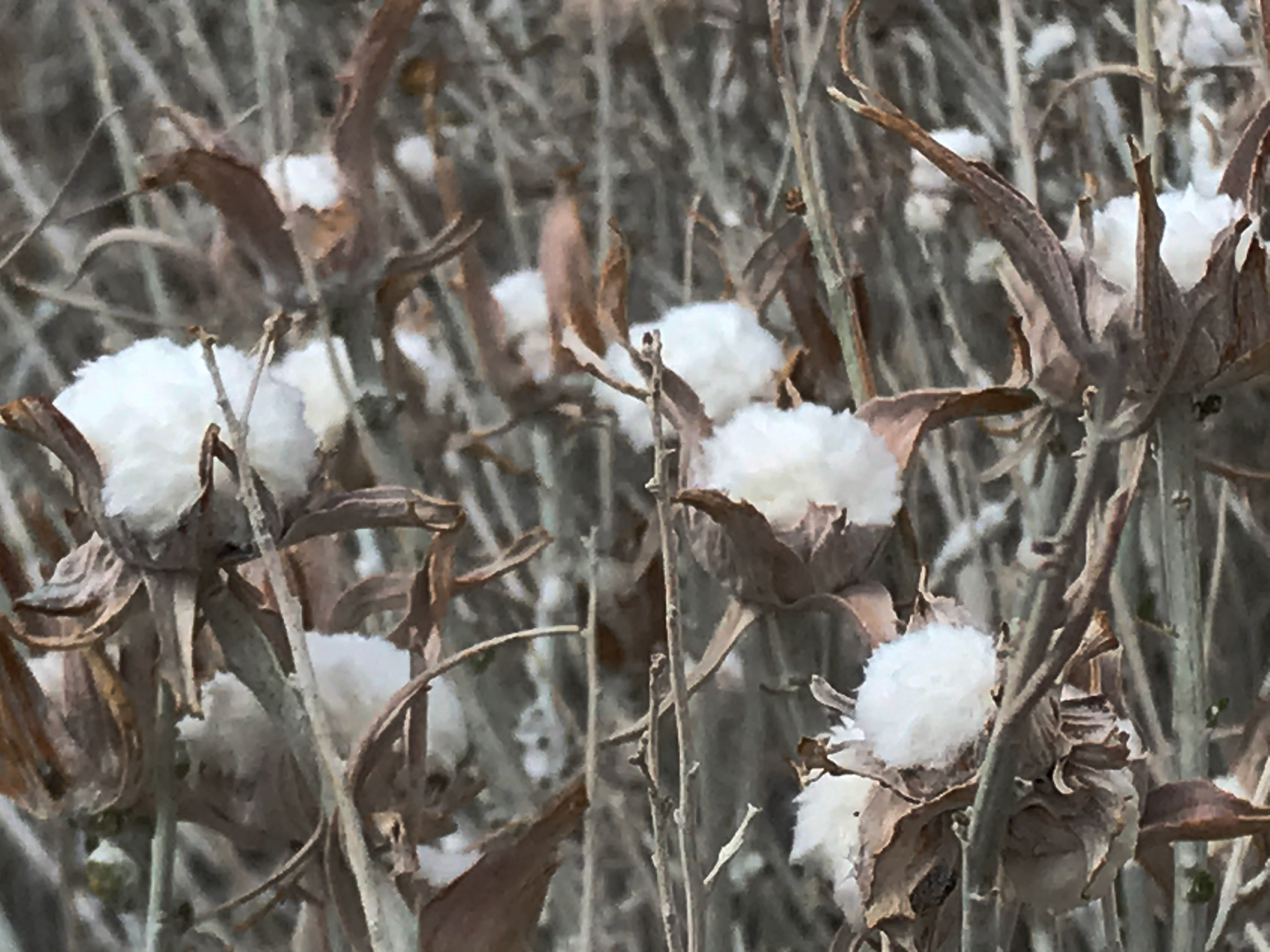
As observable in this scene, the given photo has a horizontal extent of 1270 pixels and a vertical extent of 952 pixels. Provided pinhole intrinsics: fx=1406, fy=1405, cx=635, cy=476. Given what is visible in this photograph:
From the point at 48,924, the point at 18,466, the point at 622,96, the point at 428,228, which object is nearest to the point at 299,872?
the point at 428,228

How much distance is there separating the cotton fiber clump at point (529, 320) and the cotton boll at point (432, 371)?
0.22 feet

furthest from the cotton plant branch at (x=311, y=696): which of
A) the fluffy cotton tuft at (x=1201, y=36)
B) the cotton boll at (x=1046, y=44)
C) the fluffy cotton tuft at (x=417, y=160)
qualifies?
the cotton boll at (x=1046, y=44)

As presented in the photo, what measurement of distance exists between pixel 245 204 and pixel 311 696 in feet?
A: 0.96

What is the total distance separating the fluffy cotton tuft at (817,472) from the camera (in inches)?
20.1

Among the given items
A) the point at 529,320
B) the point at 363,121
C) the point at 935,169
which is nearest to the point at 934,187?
the point at 935,169

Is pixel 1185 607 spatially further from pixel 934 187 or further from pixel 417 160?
pixel 417 160

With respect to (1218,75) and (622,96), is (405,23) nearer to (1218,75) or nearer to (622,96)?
(1218,75)

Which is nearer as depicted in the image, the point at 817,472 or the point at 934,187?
the point at 817,472

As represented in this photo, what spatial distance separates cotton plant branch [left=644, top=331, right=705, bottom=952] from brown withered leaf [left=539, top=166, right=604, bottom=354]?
245 mm

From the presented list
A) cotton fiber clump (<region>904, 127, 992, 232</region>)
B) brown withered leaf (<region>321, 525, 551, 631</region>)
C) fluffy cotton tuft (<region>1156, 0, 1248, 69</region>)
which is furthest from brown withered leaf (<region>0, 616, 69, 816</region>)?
fluffy cotton tuft (<region>1156, 0, 1248, 69</region>)

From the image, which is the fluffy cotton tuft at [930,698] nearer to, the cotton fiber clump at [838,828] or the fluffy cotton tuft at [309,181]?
the cotton fiber clump at [838,828]

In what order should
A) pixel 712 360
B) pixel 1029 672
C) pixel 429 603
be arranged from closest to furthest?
pixel 1029 672 < pixel 429 603 < pixel 712 360

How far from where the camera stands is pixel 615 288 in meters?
0.63

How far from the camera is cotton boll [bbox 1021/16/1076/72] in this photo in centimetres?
117
